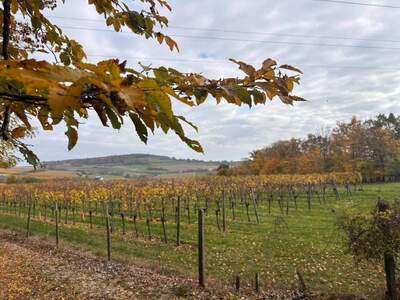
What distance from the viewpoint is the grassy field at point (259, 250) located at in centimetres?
867

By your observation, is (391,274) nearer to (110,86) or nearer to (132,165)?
(110,86)

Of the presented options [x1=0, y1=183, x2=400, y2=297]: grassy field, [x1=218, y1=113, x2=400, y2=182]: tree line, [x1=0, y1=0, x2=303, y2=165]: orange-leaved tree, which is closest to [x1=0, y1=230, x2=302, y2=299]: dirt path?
[x1=0, y1=183, x2=400, y2=297]: grassy field

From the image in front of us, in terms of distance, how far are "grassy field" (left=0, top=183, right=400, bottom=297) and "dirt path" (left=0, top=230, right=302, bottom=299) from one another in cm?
94

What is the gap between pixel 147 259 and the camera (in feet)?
37.8

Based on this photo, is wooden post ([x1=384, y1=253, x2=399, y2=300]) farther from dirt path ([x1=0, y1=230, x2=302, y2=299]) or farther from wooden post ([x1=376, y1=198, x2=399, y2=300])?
dirt path ([x1=0, y1=230, x2=302, y2=299])

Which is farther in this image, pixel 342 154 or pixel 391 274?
pixel 342 154

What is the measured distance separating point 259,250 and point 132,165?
127944mm

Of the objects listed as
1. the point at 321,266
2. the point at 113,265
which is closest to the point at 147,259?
the point at 113,265

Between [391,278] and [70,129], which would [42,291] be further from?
[70,129]

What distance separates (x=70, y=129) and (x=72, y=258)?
11106 millimetres

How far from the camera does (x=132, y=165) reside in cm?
13762

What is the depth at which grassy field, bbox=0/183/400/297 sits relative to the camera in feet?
28.5

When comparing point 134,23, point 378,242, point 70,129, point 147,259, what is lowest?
point 147,259

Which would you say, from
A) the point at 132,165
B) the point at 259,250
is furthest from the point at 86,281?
the point at 132,165
